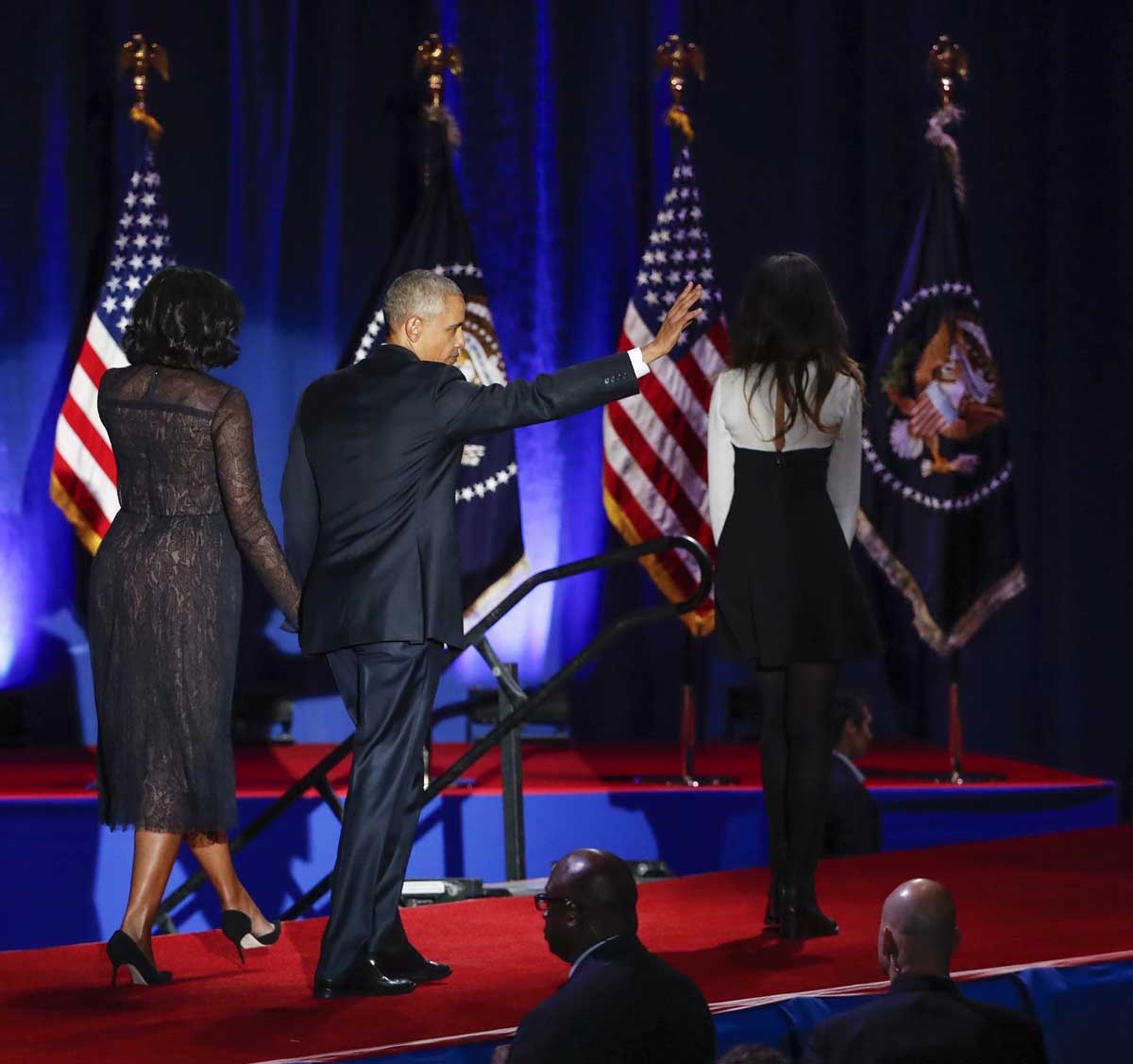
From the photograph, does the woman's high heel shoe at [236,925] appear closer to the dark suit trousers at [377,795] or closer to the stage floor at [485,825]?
the dark suit trousers at [377,795]

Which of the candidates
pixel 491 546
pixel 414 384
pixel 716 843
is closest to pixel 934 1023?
pixel 414 384

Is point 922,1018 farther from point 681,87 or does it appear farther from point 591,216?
point 591,216

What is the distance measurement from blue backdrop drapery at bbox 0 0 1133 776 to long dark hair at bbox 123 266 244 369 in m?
4.10

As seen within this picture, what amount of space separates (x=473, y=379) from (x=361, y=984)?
4.18 meters

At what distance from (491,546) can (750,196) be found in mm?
2314

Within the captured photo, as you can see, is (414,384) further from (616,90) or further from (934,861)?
(616,90)

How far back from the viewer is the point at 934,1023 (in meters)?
2.44

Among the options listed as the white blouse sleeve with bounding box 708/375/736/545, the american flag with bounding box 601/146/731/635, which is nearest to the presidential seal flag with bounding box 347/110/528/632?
the american flag with bounding box 601/146/731/635

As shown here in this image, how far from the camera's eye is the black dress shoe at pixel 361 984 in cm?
325

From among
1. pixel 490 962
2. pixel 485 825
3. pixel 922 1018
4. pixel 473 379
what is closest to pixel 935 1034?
pixel 922 1018

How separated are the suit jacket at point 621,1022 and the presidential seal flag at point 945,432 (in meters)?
5.04

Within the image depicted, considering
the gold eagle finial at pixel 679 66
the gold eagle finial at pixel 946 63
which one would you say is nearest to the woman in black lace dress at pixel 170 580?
the gold eagle finial at pixel 679 66

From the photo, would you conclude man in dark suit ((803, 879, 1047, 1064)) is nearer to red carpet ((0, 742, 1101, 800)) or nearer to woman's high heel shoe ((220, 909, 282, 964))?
woman's high heel shoe ((220, 909, 282, 964))

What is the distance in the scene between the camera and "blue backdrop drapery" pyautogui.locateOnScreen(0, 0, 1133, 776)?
7.48 meters
